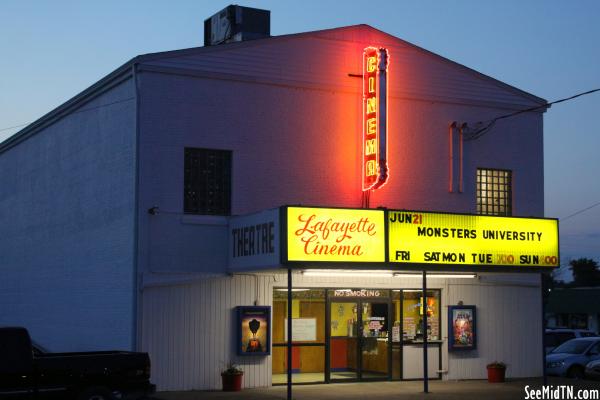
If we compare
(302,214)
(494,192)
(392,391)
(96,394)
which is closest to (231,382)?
(392,391)

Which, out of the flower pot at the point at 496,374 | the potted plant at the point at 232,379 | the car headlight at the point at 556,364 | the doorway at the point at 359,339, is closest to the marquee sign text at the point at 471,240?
the doorway at the point at 359,339

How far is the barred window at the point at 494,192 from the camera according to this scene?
27.5 metres

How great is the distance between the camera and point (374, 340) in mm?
25516

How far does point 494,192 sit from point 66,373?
14822 mm

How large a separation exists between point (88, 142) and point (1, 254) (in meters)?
10.8

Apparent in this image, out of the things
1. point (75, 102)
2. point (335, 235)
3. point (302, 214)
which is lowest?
point (335, 235)

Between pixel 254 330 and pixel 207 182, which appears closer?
pixel 254 330

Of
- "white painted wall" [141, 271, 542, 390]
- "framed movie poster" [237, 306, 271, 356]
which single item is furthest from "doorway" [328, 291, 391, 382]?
"framed movie poster" [237, 306, 271, 356]

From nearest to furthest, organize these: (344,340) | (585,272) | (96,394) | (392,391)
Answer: (96,394), (392,391), (344,340), (585,272)

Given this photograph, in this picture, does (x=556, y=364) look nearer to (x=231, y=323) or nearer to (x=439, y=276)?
(x=439, y=276)

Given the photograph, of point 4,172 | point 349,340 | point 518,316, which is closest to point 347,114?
point 349,340

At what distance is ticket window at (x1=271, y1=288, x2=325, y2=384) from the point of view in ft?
80.4

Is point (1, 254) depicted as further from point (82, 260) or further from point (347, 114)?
point (347, 114)

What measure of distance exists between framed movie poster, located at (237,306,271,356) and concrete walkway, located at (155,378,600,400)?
989 millimetres
